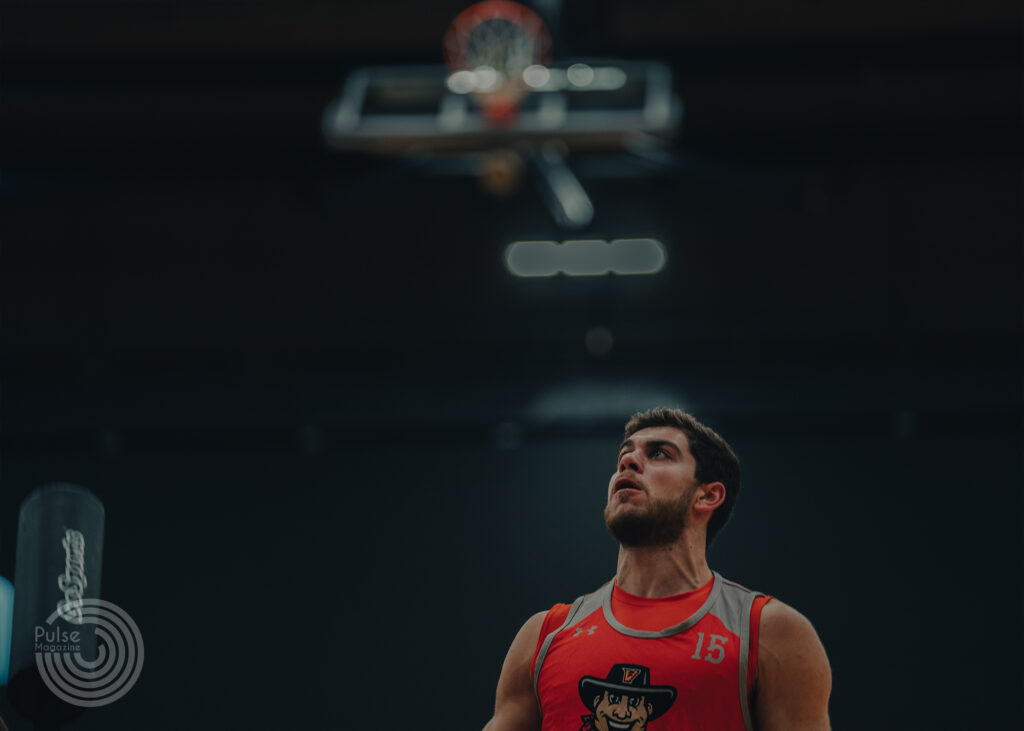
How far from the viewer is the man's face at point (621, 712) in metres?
2.10

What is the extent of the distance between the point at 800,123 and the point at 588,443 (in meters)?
2.60

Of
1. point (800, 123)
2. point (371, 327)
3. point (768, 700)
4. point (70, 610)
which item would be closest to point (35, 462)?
point (371, 327)

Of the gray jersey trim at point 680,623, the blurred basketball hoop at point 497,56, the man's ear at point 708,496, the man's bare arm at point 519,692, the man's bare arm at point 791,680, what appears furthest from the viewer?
the blurred basketball hoop at point 497,56

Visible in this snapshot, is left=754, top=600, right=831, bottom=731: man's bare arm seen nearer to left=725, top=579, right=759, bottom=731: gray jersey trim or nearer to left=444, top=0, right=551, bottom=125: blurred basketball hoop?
left=725, top=579, right=759, bottom=731: gray jersey trim

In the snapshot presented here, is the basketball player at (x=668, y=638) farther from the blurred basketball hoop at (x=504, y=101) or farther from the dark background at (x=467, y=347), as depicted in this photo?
the dark background at (x=467, y=347)

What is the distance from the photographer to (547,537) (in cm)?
613

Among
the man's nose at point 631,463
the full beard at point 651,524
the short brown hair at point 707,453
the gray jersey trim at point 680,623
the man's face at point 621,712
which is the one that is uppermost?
the short brown hair at point 707,453

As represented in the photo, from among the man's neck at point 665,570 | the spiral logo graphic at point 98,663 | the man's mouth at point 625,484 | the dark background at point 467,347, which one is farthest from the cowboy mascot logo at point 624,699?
the dark background at point 467,347

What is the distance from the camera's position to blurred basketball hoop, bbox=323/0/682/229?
16.2 ft

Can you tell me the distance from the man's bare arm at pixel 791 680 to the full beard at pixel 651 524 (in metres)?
0.32

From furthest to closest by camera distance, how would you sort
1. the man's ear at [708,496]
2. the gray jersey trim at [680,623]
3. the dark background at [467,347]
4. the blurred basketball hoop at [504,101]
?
1. the dark background at [467,347]
2. the blurred basketball hoop at [504,101]
3. the man's ear at [708,496]
4. the gray jersey trim at [680,623]

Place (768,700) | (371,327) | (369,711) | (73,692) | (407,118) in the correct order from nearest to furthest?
(768,700)
(73,692)
(407,118)
(369,711)
(371,327)

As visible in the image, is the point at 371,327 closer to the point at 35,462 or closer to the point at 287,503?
the point at 287,503

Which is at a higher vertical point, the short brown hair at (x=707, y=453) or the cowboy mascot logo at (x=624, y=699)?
the short brown hair at (x=707, y=453)
